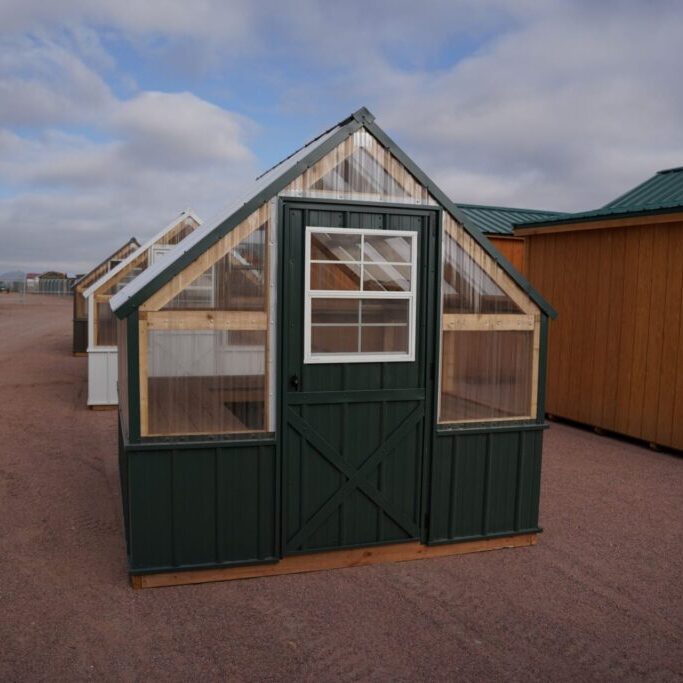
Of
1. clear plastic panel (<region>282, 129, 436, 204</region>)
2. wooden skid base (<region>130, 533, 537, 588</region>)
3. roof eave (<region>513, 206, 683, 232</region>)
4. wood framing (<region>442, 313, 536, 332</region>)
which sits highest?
roof eave (<region>513, 206, 683, 232</region>)

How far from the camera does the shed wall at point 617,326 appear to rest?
1077cm

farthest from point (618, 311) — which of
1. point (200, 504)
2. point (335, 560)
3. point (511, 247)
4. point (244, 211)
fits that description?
point (200, 504)

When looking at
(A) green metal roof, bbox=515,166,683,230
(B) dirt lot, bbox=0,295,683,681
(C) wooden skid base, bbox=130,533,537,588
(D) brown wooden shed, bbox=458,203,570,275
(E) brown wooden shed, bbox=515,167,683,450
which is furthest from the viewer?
(D) brown wooden shed, bbox=458,203,570,275

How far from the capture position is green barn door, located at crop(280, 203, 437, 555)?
19.7 ft

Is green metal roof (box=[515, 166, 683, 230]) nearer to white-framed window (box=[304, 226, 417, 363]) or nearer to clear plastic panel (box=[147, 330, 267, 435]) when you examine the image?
white-framed window (box=[304, 226, 417, 363])

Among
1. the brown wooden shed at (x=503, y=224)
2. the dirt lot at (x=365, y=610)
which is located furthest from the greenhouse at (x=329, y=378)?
the brown wooden shed at (x=503, y=224)

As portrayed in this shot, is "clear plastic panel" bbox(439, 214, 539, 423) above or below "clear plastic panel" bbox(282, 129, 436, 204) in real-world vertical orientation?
below

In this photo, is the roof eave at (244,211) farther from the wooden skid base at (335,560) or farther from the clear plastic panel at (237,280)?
the wooden skid base at (335,560)

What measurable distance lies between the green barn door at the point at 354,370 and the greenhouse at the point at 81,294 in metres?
17.3

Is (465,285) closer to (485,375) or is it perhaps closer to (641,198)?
(485,375)

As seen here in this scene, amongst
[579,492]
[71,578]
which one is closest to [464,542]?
[579,492]

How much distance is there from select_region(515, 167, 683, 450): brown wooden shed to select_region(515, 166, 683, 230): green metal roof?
0.10 feet

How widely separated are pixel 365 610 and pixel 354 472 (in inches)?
46.7

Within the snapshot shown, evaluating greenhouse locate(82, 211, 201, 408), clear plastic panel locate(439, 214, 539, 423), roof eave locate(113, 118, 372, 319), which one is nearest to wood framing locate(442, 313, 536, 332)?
clear plastic panel locate(439, 214, 539, 423)
